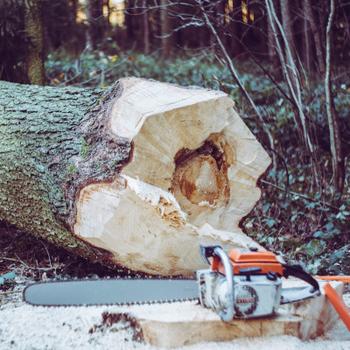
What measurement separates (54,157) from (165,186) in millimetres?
677

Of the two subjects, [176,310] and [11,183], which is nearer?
[176,310]

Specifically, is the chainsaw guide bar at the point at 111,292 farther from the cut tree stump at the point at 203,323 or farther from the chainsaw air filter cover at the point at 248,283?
the chainsaw air filter cover at the point at 248,283

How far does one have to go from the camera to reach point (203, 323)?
2.26 m

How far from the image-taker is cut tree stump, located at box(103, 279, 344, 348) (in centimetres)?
225

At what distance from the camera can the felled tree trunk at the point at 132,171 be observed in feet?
9.49

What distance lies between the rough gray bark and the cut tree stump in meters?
0.71

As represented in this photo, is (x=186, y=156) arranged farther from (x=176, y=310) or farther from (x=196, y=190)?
(x=176, y=310)

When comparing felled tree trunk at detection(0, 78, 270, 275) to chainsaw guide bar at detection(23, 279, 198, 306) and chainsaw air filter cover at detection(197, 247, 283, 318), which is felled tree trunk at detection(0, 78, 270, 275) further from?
chainsaw air filter cover at detection(197, 247, 283, 318)

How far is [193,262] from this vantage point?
119 inches

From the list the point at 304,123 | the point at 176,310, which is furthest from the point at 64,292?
the point at 304,123

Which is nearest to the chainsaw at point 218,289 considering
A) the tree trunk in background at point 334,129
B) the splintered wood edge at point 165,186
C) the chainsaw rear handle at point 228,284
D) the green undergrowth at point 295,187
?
the chainsaw rear handle at point 228,284

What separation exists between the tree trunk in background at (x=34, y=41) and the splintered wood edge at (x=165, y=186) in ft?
9.71

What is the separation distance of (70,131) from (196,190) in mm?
810

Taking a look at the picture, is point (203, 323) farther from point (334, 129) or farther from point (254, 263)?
point (334, 129)
